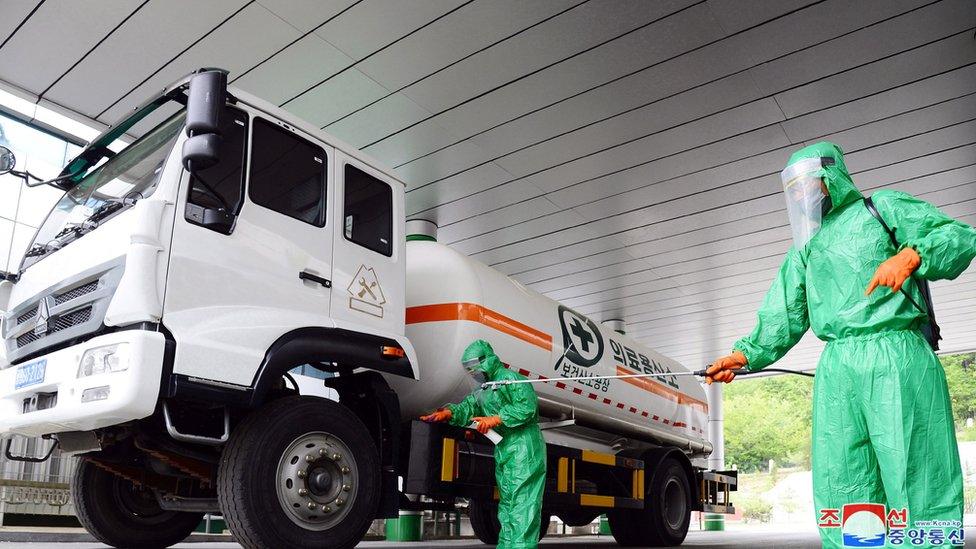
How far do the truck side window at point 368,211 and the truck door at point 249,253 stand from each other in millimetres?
210

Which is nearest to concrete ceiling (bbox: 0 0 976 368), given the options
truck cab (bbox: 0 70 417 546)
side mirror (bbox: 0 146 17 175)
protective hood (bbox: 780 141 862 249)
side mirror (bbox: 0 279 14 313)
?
truck cab (bbox: 0 70 417 546)

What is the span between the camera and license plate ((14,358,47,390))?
4.32 meters

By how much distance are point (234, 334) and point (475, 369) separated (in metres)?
2.24

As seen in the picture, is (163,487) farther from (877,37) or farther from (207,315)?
(877,37)

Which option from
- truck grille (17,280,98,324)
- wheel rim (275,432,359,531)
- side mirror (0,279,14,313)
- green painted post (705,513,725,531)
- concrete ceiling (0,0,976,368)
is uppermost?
concrete ceiling (0,0,976,368)

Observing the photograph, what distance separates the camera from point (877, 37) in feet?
23.7

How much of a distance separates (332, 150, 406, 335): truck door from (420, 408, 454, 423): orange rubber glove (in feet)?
Result: 2.39

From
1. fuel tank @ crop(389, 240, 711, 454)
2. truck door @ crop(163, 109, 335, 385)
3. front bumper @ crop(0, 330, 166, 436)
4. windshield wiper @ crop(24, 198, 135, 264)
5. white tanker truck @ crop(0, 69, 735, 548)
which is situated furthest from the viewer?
fuel tank @ crop(389, 240, 711, 454)

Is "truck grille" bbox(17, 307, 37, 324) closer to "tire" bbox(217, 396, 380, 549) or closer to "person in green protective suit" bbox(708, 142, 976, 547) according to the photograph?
"tire" bbox(217, 396, 380, 549)

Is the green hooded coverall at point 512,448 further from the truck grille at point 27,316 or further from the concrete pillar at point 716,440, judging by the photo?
the concrete pillar at point 716,440

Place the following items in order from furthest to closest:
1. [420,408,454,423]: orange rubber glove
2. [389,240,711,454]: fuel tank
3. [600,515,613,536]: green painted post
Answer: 1. [600,515,613,536]: green painted post
2. [389,240,711,454]: fuel tank
3. [420,408,454,423]: orange rubber glove

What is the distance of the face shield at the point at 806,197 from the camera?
3602 millimetres

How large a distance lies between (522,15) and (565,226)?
512cm

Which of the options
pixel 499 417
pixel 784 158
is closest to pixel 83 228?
pixel 499 417
